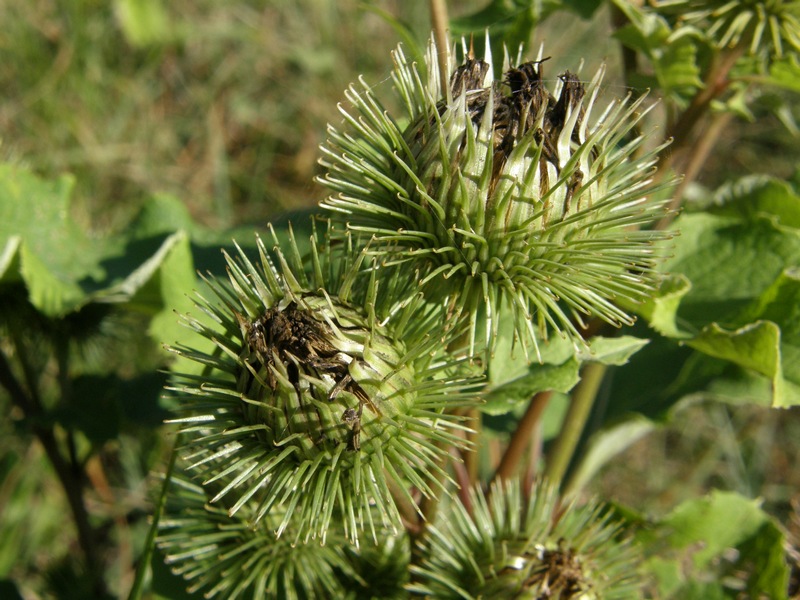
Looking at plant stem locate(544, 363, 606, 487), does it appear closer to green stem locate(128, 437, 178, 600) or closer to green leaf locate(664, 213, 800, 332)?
green leaf locate(664, 213, 800, 332)

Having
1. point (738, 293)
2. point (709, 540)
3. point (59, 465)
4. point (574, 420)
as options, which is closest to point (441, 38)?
point (738, 293)

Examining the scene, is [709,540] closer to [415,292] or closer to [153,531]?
[415,292]

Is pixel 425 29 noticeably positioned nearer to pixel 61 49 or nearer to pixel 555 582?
pixel 61 49

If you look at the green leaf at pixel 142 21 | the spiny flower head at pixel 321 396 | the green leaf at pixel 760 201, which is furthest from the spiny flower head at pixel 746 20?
the green leaf at pixel 142 21

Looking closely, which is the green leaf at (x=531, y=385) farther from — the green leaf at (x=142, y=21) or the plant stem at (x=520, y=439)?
the green leaf at (x=142, y=21)

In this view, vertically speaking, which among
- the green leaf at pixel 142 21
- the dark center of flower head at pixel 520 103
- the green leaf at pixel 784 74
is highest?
the green leaf at pixel 142 21
